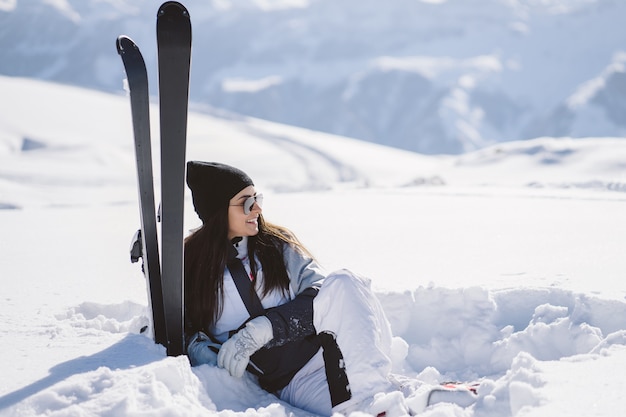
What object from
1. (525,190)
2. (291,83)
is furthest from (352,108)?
(525,190)

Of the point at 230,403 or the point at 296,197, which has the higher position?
the point at 296,197

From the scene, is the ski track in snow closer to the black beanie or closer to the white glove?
the black beanie

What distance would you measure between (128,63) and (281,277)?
955 millimetres

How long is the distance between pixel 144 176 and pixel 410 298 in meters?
1.57

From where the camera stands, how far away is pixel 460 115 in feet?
365

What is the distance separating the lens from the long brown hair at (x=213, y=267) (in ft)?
8.08

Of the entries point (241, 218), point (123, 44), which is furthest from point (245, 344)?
point (123, 44)

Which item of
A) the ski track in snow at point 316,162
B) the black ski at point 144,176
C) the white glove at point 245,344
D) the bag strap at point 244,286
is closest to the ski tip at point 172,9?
the black ski at point 144,176

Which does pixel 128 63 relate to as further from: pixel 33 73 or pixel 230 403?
pixel 33 73

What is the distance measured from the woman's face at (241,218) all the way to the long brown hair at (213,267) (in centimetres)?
3

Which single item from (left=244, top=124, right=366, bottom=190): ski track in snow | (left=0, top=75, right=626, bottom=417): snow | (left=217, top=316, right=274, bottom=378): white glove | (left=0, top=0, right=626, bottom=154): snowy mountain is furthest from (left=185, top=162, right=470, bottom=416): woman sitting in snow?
(left=0, top=0, right=626, bottom=154): snowy mountain

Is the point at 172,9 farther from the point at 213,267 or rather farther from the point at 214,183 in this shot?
the point at 213,267

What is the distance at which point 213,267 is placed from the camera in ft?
8.05

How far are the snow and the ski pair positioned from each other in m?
0.15
